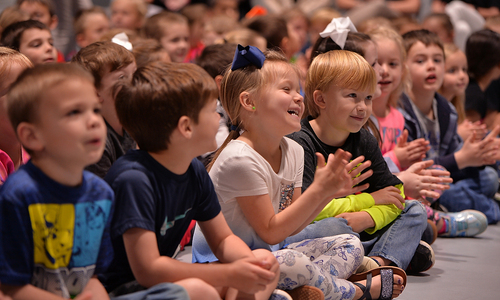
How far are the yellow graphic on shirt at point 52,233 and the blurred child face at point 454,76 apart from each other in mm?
2671

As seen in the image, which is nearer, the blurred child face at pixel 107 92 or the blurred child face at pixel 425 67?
the blurred child face at pixel 107 92

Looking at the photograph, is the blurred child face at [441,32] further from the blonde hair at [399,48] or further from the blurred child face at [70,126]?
the blurred child face at [70,126]

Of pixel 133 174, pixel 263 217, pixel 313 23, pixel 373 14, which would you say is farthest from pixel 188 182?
pixel 373 14

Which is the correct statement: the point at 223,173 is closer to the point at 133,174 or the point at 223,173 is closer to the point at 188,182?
the point at 188,182

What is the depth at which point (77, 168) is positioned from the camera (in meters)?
1.13

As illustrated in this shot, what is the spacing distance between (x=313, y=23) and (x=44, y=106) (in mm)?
4895

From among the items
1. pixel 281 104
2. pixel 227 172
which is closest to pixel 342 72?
pixel 281 104

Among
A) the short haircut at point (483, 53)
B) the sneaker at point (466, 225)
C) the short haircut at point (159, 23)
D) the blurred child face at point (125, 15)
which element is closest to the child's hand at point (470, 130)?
the sneaker at point (466, 225)

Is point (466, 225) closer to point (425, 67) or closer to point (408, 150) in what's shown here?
point (408, 150)

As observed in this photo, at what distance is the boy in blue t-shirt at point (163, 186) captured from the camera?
1223 mm

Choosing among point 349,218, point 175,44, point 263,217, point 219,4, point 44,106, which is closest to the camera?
point 44,106

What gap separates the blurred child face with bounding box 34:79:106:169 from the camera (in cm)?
109

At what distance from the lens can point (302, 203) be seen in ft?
4.85

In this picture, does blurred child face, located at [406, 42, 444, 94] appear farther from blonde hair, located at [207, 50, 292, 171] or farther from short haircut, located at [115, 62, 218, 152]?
short haircut, located at [115, 62, 218, 152]
